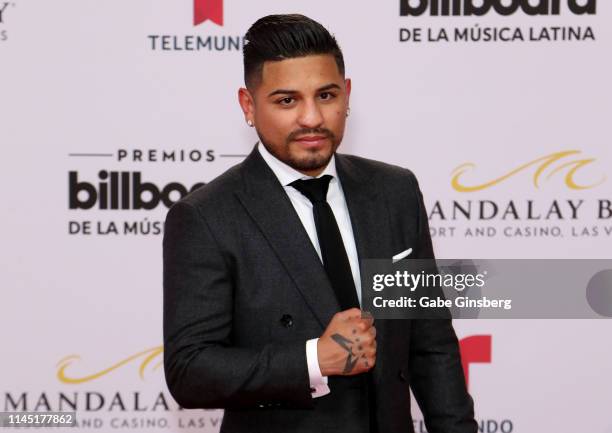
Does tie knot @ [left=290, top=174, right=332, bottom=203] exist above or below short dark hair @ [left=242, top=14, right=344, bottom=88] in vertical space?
below

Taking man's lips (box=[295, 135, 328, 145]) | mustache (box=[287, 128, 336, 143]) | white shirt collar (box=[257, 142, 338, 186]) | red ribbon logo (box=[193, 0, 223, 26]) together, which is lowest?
white shirt collar (box=[257, 142, 338, 186])

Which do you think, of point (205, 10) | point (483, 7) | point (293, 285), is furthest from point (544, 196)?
point (293, 285)

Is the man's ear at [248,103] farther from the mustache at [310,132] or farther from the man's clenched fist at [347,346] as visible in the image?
the man's clenched fist at [347,346]

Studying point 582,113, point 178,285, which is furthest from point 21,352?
point 582,113

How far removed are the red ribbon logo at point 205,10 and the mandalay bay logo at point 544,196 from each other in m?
1.16

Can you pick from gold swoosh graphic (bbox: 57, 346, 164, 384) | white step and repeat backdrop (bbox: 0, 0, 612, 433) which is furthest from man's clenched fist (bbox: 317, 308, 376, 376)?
gold swoosh graphic (bbox: 57, 346, 164, 384)

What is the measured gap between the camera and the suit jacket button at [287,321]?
6.95 ft

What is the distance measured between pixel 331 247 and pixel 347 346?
11.7 inches

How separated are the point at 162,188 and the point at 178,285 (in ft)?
4.92

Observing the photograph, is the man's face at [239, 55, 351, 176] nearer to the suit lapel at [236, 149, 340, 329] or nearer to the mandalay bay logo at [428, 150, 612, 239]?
the suit lapel at [236, 149, 340, 329]

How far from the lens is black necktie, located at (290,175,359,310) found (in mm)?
2166

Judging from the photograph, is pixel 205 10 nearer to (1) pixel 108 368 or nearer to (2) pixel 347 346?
(1) pixel 108 368

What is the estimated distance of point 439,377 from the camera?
231 centimetres

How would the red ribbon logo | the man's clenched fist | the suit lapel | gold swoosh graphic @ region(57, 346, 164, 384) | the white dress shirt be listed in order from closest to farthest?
the man's clenched fist
the suit lapel
the white dress shirt
the red ribbon logo
gold swoosh graphic @ region(57, 346, 164, 384)
